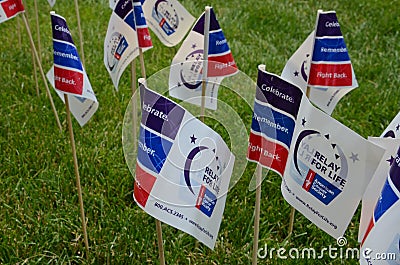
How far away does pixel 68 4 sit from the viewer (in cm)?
279

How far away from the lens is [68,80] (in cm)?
115

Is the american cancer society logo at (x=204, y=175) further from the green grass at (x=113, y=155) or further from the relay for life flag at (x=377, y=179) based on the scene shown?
the green grass at (x=113, y=155)

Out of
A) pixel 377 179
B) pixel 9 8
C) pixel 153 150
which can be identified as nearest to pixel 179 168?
pixel 153 150

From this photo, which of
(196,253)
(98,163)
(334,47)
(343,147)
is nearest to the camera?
(343,147)

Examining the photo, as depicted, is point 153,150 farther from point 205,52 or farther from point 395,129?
point 395,129

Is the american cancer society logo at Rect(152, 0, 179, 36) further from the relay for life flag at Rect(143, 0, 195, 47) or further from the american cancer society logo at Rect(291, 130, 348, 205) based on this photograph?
the american cancer society logo at Rect(291, 130, 348, 205)

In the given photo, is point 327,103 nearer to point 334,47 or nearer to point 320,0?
point 334,47

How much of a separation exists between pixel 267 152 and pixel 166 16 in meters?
0.61

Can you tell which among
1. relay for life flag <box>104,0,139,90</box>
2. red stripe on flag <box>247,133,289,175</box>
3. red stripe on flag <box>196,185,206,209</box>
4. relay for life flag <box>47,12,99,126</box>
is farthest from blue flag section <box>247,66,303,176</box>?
relay for life flag <box>104,0,139,90</box>

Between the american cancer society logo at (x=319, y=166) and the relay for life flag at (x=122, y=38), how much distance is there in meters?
0.56

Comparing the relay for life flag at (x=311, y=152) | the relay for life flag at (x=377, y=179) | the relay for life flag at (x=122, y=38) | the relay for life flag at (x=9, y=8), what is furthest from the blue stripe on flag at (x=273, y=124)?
the relay for life flag at (x=9, y=8)

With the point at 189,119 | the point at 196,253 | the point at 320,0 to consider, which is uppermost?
the point at 189,119

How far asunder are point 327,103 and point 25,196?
0.79 meters

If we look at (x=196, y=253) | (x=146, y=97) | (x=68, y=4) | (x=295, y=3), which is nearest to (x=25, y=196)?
(x=196, y=253)
